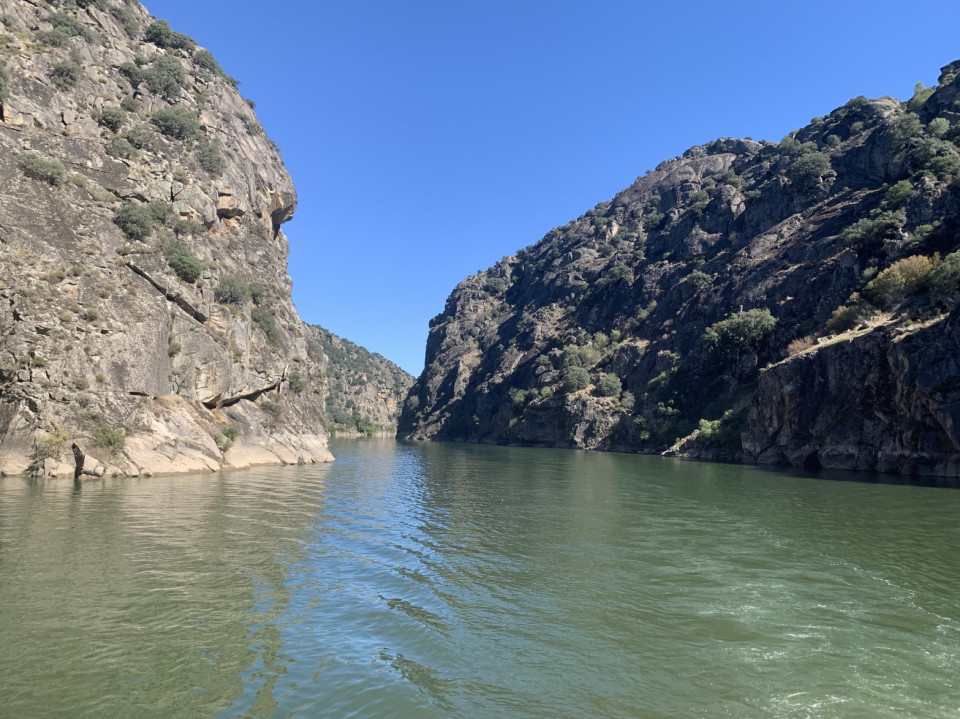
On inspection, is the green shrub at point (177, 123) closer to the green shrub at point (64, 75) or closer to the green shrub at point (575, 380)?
the green shrub at point (64, 75)

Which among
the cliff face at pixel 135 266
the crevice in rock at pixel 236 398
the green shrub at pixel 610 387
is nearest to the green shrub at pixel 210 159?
the cliff face at pixel 135 266

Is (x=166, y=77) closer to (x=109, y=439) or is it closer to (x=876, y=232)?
(x=109, y=439)

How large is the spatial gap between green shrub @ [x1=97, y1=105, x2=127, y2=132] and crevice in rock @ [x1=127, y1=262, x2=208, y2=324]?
21.7 meters

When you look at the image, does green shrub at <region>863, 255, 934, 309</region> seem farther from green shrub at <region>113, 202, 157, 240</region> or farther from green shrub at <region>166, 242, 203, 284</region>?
green shrub at <region>113, 202, 157, 240</region>

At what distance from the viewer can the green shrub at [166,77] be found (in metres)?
64.1

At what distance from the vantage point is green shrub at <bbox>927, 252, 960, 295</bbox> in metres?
45.1

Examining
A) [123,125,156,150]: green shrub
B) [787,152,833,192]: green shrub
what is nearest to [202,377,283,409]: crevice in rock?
[123,125,156,150]: green shrub

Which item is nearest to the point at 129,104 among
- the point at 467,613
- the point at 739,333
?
the point at 467,613

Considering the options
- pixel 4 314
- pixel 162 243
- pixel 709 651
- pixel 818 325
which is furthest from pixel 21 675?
pixel 818 325

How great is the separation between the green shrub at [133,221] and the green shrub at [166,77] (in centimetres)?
2759

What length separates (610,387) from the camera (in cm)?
11544

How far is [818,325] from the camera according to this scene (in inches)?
3044

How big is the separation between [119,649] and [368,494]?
955 inches

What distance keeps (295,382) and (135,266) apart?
2126 centimetres
